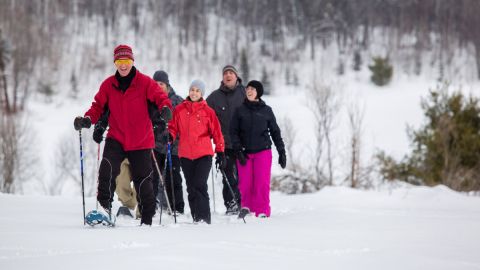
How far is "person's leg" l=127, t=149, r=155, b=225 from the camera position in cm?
470

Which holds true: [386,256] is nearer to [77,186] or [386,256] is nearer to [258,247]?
[258,247]

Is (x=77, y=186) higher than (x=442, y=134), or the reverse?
(x=442, y=134)

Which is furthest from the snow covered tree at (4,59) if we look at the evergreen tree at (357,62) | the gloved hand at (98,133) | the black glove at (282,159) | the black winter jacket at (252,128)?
the gloved hand at (98,133)

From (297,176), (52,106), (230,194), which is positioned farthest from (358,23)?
(230,194)

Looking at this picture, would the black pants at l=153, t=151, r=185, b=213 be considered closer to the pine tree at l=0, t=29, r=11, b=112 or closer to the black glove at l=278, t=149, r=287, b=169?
the black glove at l=278, t=149, r=287, b=169

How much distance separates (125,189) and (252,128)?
169cm

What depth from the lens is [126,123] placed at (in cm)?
461

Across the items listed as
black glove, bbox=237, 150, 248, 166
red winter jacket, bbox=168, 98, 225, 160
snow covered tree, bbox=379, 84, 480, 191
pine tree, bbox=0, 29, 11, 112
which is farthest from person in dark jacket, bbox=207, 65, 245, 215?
pine tree, bbox=0, 29, 11, 112

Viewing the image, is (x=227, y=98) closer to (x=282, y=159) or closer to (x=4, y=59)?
(x=282, y=159)

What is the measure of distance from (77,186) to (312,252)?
22.8 meters

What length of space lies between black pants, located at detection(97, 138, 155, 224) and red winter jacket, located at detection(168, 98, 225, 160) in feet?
2.16

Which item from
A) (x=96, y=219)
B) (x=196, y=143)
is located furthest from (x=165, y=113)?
(x=96, y=219)

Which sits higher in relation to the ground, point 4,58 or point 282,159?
point 4,58

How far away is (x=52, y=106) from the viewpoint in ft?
123
